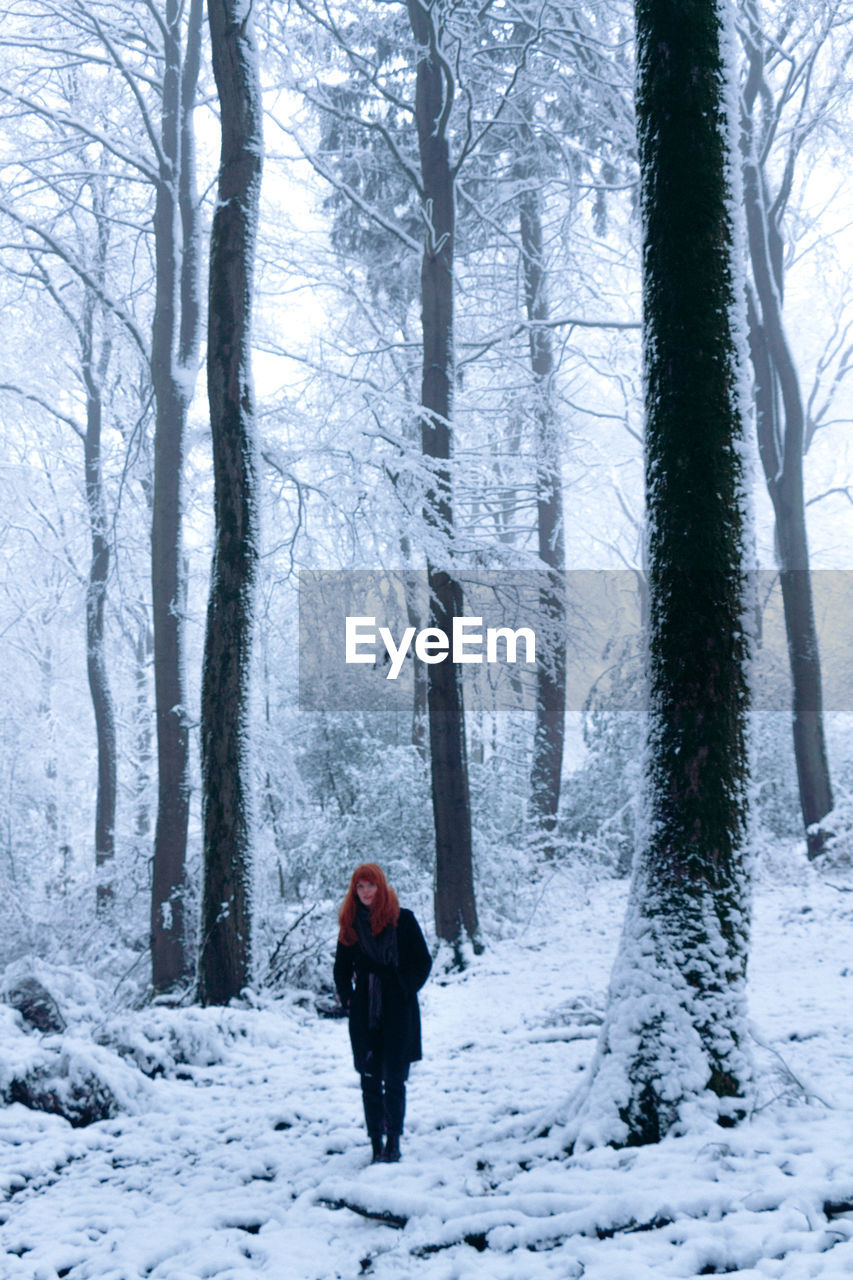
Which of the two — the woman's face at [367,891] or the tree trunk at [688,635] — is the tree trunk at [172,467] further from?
the tree trunk at [688,635]

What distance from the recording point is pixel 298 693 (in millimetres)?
17328

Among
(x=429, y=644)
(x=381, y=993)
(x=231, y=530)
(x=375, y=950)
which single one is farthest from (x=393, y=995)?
(x=429, y=644)

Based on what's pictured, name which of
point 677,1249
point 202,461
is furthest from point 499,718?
point 677,1249

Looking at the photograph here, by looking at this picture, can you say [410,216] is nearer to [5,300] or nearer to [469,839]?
[5,300]

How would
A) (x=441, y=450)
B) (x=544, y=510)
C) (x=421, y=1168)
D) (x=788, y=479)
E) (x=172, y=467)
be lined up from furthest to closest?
1. (x=544, y=510)
2. (x=788, y=479)
3. (x=172, y=467)
4. (x=441, y=450)
5. (x=421, y=1168)

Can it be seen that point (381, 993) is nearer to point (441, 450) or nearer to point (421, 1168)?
point (421, 1168)

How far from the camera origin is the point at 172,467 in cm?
1243

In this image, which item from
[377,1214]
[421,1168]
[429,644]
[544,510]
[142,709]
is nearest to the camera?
[377,1214]

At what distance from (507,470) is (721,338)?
1446cm

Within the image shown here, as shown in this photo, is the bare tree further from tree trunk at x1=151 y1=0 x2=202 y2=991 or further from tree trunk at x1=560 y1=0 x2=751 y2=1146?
tree trunk at x1=560 y1=0 x2=751 y2=1146

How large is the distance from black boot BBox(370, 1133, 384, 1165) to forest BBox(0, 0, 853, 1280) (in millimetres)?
46

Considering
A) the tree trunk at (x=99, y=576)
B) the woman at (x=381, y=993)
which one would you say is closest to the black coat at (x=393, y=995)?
the woman at (x=381, y=993)

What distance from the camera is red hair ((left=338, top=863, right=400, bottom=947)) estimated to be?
16.0 feet

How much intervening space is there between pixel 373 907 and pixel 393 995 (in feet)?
1.42
